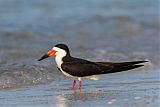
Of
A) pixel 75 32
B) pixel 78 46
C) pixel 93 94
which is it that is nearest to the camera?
pixel 93 94

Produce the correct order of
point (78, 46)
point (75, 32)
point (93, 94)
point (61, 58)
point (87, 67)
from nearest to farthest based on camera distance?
point (93, 94)
point (87, 67)
point (61, 58)
point (78, 46)
point (75, 32)

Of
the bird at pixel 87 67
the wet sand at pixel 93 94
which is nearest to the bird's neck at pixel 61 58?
the bird at pixel 87 67

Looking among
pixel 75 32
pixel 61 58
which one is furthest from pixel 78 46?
pixel 61 58

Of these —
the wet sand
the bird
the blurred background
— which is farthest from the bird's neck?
the blurred background

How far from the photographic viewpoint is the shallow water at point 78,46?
24.5 ft

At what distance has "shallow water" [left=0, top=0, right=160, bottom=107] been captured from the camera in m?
7.47

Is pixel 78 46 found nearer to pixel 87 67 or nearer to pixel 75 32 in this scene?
pixel 75 32

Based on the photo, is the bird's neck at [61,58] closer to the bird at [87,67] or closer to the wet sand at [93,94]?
the bird at [87,67]

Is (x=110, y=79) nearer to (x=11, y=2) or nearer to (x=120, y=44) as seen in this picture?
(x=120, y=44)

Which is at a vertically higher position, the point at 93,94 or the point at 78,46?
the point at 78,46

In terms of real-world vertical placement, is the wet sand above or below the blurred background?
below

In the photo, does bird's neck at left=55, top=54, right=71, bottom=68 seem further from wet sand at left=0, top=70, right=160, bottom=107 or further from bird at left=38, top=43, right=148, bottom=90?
wet sand at left=0, top=70, right=160, bottom=107

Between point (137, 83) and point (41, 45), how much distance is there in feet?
14.6

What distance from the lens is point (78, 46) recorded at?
1223 centimetres
